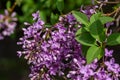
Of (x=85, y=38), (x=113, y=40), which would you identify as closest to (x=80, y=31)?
(x=85, y=38)

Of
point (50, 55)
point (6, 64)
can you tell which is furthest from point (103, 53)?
point (6, 64)

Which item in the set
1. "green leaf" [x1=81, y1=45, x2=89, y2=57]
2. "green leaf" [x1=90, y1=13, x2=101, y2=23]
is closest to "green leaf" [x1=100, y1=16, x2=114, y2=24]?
"green leaf" [x1=90, y1=13, x2=101, y2=23]

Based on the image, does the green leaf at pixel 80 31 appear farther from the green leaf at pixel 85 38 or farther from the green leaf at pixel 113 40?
the green leaf at pixel 113 40

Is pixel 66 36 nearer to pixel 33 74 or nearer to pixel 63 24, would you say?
pixel 63 24

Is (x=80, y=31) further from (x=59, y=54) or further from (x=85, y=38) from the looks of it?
(x=59, y=54)

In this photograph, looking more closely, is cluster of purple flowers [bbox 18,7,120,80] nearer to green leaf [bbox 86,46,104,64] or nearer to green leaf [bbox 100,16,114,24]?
green leaf [bbox 86,46,104,64]

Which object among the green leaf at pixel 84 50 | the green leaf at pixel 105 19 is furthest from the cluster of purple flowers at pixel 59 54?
the green leaf at pixel 105 19
